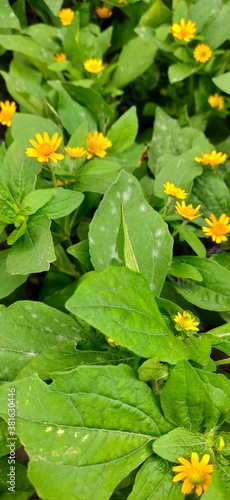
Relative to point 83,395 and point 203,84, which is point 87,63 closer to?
point 203,84

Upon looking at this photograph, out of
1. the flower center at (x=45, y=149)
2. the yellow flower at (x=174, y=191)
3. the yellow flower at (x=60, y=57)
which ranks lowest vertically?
the yellow flower at (x=60, y=57)

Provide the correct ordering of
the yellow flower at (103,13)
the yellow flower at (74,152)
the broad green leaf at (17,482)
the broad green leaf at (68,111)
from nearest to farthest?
the broad green leaf at (17,482), the yellow flower at (74,152), the broad green leaf at (68,111), the yellow flower at (103,13)

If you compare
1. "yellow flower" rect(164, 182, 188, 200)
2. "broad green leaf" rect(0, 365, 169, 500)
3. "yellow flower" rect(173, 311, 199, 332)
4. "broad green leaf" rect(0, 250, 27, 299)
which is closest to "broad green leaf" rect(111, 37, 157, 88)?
"yellow flower" rect(164, 182, 188, 200)

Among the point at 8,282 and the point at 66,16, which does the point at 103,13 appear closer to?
the point at 66,16

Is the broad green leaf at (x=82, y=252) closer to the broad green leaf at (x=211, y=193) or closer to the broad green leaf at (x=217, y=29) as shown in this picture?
the broad green leaf at (x=211, y=193)

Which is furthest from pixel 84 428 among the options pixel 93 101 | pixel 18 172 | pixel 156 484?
pixel 93 101

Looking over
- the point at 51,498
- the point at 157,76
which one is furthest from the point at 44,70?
the point at 51,498

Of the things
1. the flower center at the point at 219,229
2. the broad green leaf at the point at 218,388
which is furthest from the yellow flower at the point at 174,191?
the broad green leaf at the point at 218,388
